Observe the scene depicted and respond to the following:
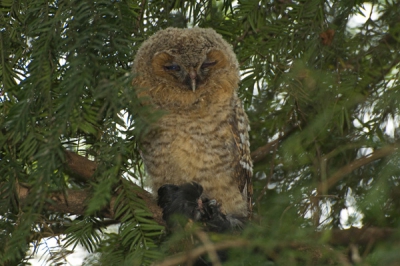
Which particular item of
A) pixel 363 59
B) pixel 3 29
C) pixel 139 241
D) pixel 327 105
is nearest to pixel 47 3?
pixel 3 29

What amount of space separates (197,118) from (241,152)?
0.25 meters

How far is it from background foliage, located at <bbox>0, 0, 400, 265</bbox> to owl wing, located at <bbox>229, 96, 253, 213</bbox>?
0.31ft

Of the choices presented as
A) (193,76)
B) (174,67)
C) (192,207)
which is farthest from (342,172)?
(174,67)

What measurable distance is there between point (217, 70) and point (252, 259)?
58.7 inches

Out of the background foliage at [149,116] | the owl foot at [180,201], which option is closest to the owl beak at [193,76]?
the background foliage at [149,116]

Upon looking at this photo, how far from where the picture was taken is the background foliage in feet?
3.88

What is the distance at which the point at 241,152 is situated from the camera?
242 centimetres

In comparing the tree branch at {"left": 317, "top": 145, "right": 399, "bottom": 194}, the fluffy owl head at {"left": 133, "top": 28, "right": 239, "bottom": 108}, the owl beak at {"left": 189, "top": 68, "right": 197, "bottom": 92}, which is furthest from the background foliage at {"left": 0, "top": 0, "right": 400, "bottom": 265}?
the owl beak at {"left": 189, "top": 68, "right": 197, "bottom": 92}

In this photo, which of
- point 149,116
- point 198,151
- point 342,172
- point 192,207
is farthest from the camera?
point 198,151

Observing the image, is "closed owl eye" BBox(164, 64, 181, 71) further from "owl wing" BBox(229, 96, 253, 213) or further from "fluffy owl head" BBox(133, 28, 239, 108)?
"owl wing" BBox(229, 96, 253, 213)

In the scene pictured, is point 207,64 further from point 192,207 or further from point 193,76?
point 192,207

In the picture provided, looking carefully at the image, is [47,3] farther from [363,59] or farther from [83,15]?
[363,59]

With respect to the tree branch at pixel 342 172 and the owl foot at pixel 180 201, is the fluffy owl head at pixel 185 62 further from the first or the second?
the tree branch at pixel 342 172

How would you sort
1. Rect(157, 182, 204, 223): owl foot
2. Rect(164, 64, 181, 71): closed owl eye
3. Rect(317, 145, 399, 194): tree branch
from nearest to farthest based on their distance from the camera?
Rect(317, 145, 399, 194): tree branch → Rect(157, 182, 204, 223): owl foot → Rect(164, 64, 181, 71): closed owl eye
